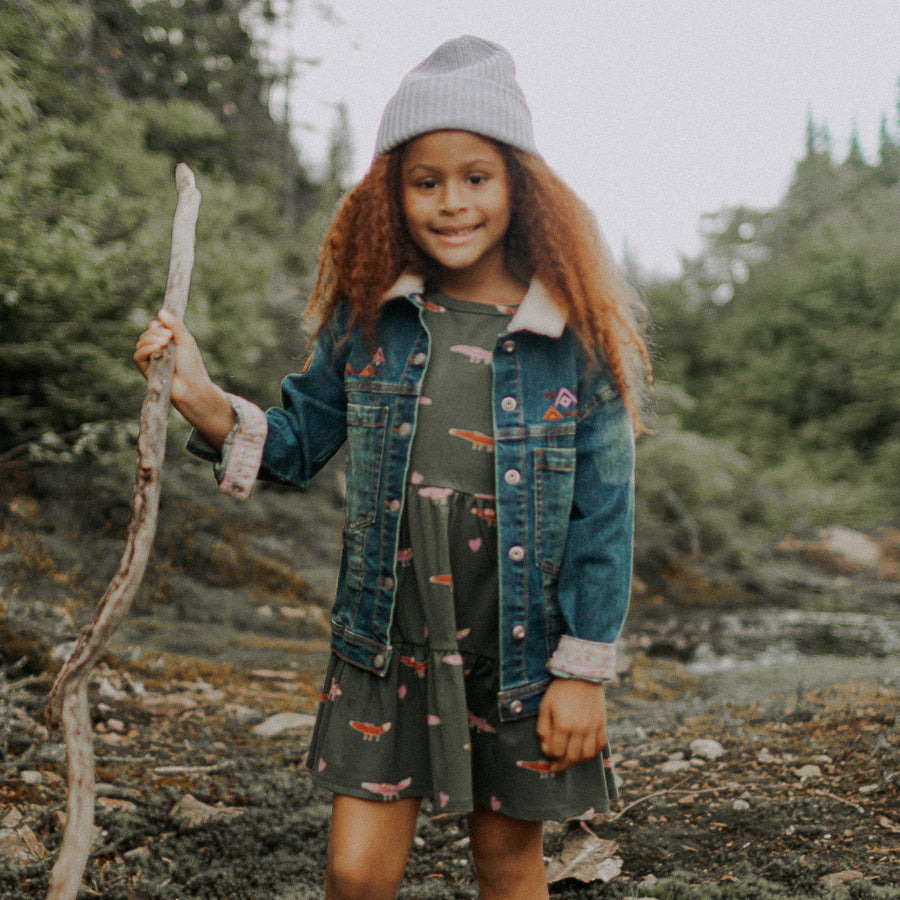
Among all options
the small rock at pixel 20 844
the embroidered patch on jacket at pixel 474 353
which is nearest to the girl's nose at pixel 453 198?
the embroidered patch on jacket at pixel 474 353

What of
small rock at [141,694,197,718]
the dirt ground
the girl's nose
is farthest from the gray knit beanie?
small rock at [141,694,197,718]

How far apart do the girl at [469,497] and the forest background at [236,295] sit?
524 millimetres

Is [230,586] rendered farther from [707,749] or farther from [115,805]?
[707,749]

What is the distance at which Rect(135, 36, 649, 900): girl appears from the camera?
1.66m

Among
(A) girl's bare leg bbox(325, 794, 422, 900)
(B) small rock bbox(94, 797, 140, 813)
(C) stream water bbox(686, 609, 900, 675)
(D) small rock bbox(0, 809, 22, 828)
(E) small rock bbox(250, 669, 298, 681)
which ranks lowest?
(C) stream water bbox(686, 609, 900, 675)

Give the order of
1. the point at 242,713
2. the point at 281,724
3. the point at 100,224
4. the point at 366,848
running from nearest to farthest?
the point at 366,848, the point at 281,724, the point at 242,713, the point at 100,224

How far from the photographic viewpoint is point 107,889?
2289 millimetres

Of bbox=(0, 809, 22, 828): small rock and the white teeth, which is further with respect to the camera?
bbox=(0, 809, 22, 828): small rock

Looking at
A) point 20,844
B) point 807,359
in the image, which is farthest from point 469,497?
point 807,359

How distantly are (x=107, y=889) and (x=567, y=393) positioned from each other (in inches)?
75.9

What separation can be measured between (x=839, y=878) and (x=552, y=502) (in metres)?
1.42

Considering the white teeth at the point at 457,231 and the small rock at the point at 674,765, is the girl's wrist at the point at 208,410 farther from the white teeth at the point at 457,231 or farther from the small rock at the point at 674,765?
the small rock at the point at 674,765

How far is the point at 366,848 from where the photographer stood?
1.61m

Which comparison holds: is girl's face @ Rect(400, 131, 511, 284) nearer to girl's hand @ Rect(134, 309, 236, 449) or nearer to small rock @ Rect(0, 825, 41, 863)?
girl's hand @ Rect(134, 309, 236, 449)
